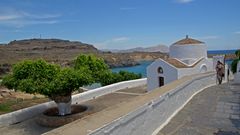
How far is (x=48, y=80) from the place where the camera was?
12203 mm

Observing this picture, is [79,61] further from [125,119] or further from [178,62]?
[125,119]

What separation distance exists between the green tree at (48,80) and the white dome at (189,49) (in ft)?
37.0

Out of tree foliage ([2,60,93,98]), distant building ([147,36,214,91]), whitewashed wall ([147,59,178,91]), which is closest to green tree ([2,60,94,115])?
tree foliage ([2,60,93,98])

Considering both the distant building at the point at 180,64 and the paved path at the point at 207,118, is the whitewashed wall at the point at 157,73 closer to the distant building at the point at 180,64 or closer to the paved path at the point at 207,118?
the distant building at the point at 180,64

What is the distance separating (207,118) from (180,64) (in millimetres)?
13455

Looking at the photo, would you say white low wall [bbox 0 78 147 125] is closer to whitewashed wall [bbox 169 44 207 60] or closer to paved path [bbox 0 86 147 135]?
paved path [bbox 0 86 147 135]

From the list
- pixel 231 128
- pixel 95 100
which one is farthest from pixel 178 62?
pixel 231 128

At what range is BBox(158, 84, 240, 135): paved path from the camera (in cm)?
579

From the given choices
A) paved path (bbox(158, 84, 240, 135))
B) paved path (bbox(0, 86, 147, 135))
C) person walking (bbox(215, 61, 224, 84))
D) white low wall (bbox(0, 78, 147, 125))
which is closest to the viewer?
paved path (bbox(158, 84, 240, 135))

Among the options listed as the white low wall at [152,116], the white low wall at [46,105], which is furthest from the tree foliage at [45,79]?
the white low wall at [152,116]

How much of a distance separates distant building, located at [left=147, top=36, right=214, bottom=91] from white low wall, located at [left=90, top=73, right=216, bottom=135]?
9.81m

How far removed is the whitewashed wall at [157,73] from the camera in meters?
19.2

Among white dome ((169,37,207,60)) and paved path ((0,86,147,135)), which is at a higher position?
white dome ((169,37,207,60))

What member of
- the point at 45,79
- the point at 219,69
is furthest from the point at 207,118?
the point at 45,79
